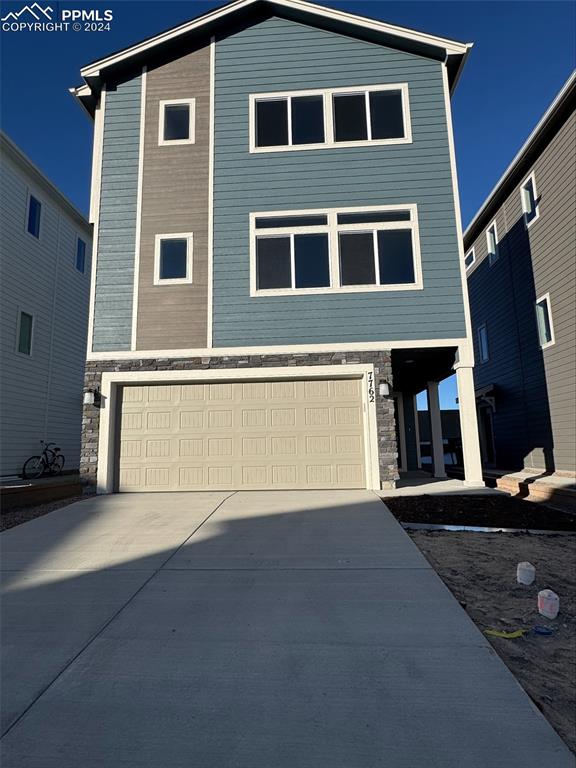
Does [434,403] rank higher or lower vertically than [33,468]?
higher

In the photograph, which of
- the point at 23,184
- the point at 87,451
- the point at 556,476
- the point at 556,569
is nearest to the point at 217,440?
the point at 87,451

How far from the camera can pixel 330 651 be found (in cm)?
251

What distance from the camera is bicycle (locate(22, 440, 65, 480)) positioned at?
36.4ft

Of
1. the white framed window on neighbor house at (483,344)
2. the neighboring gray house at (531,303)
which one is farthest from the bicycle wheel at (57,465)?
the white framed window on neighbor house at (483,344)

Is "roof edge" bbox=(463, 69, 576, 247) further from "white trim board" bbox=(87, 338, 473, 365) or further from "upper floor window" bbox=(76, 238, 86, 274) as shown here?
"upper floor window" bbox=(76, 238, 86, 274)

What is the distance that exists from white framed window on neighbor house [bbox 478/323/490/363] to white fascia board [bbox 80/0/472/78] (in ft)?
29.1

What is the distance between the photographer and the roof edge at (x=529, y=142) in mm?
9245

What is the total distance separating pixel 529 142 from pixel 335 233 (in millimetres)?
6302

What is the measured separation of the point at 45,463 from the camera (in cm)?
1160

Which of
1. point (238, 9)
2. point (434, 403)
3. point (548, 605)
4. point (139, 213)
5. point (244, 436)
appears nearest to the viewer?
point (548, 605)

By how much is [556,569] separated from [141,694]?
11.3 feet

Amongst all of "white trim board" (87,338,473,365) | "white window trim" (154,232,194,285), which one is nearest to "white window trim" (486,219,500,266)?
"white trim board" (87,338,473,365)

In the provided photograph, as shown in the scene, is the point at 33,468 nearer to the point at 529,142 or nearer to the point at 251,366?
the point at 251,366

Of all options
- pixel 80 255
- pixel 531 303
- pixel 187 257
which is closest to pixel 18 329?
pixel 80 255
